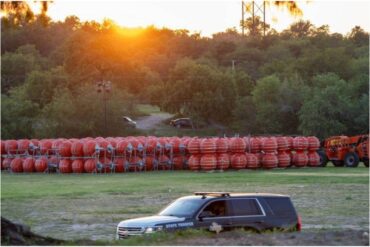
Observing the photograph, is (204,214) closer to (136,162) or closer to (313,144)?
(136,162)

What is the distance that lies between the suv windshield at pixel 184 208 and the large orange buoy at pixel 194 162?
40.1 meters

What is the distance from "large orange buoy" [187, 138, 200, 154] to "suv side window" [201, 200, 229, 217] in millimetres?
41313

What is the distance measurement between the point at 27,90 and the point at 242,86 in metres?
29.3

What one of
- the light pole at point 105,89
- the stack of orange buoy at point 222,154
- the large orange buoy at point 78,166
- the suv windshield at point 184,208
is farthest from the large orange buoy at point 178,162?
the suv windshield at point 184,208

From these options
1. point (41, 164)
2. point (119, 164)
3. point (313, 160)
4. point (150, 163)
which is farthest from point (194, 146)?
point (41, 164)

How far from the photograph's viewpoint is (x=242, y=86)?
386 ft

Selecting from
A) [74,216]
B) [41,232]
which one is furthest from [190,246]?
[74,216]

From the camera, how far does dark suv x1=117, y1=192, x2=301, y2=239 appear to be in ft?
64.0

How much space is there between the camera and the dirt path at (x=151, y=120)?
113738mm

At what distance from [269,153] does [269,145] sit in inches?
22.6

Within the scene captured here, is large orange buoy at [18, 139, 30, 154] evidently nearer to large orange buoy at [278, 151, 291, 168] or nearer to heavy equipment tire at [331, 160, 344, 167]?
large orange buoy at [278, 151, 291, 168]

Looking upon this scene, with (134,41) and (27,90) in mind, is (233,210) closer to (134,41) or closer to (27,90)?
(27,90)

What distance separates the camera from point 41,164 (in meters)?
64.1

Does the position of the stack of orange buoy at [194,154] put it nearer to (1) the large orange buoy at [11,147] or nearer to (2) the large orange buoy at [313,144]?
(2) the large orange buoy at [313,144]
